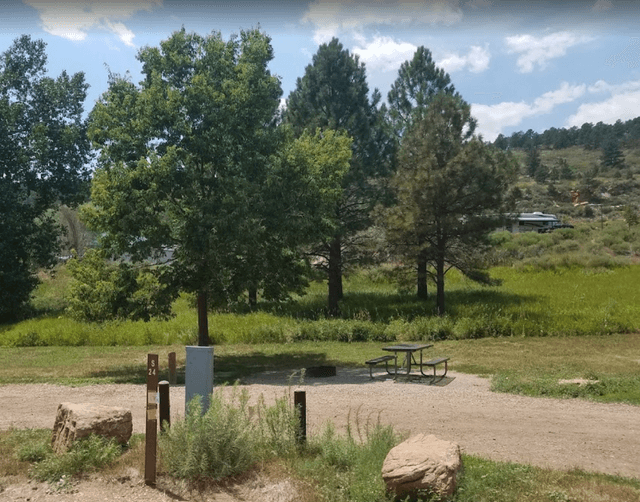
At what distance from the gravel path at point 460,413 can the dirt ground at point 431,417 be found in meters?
0.01

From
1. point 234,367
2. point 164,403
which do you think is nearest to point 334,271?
point 234,367

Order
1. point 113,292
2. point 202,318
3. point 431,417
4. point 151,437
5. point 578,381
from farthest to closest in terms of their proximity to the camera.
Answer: point 202,318 → point 113,292 → point 578,381 → point 431,417 → point 151,437

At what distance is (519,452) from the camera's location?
797 centimetres

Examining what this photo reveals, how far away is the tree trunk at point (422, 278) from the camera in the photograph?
1053 inches

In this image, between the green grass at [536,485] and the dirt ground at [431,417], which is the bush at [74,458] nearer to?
the dirt ground at [431,417]

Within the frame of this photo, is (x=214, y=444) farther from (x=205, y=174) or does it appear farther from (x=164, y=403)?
(x=205, y=174)

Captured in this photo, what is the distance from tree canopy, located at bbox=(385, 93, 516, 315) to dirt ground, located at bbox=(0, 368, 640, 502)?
1095cm

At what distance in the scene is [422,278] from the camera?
92.6 ft

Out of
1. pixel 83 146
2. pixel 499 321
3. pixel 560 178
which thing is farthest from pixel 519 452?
pixel 560 178

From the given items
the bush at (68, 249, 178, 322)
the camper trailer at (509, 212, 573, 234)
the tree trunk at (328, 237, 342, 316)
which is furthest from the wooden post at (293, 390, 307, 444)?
the camper trailer at (509, 212, 573, 234)

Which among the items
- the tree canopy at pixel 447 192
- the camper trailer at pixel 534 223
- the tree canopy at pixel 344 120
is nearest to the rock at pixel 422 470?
the tree canopy at pixel 447 192

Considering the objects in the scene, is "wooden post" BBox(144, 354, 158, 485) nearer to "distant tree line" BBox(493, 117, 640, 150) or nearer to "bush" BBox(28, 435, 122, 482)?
"bush" BBox(28, 435, 122, 482)

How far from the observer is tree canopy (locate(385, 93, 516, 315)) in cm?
2494

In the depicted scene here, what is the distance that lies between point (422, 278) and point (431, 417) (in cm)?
1827
